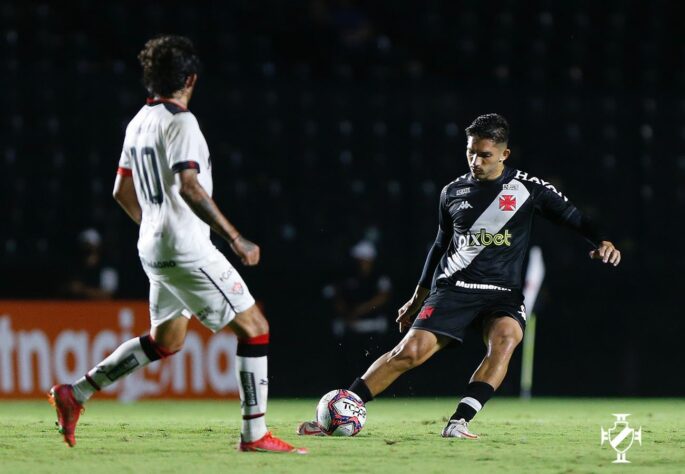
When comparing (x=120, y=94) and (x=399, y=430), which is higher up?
(x=120, y=94)

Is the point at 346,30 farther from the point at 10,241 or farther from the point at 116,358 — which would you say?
the point at 116,358

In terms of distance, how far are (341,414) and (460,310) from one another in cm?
97

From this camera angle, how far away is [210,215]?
5723 mm

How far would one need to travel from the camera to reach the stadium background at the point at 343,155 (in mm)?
13828

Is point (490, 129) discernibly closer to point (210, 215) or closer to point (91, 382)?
point (210, 215)

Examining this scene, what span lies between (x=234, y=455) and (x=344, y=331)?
7.90 meters

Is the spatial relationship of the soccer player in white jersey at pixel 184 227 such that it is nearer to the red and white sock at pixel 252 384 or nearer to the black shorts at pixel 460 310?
the red and white sock at pixel 252 384

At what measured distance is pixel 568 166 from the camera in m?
15.8

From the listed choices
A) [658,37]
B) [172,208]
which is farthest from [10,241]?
[658,37]

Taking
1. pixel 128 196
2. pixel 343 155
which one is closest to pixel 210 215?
pixel 128 196

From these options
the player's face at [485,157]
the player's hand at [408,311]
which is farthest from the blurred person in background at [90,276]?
the player's face at [485,157]

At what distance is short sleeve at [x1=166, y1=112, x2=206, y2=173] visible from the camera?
19.1 ft

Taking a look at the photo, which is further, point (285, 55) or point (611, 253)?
point (285, 55)

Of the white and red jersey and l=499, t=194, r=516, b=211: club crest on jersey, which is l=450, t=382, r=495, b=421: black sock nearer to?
l=499, t=194, r=516, b=211: club crest on jersey
